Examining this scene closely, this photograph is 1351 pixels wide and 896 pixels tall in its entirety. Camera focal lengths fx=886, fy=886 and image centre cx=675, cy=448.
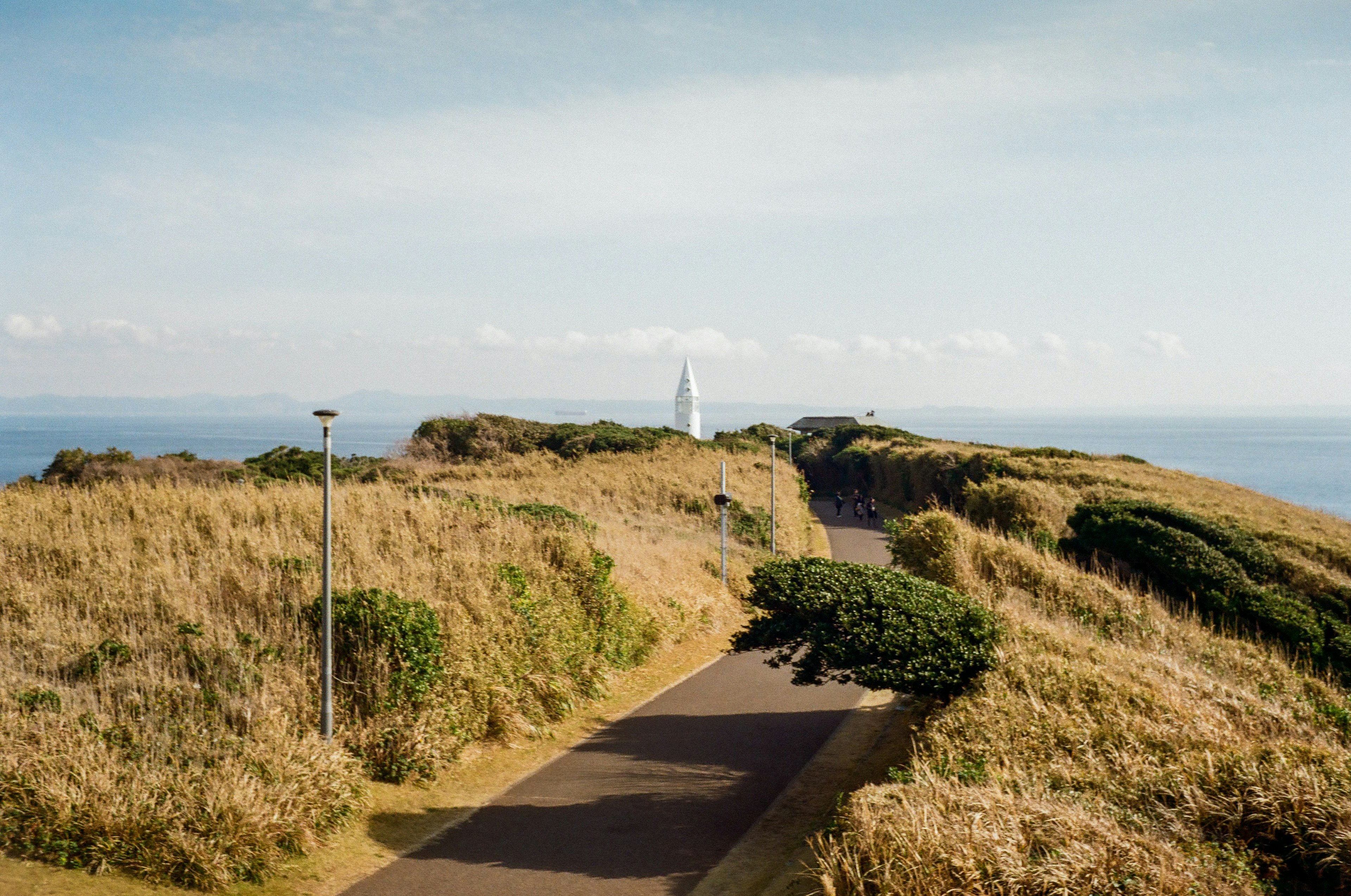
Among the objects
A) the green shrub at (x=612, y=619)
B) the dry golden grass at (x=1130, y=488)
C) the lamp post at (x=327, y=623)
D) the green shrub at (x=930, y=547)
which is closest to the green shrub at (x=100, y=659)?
the lamp post at (x=327, y=623)

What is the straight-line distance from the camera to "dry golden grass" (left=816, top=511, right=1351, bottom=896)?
20.7 ft

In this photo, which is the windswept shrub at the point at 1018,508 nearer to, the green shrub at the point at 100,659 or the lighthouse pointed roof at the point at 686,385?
the green shrub at the point at 100,659

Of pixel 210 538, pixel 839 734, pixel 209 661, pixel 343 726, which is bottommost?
pixel 839 734

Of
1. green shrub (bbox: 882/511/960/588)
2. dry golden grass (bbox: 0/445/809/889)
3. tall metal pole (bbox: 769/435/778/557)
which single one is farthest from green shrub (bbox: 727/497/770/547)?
green shrub (bbox: 882/511/960/588)

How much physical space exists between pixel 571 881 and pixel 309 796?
266 cm

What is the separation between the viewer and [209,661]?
32.6ft

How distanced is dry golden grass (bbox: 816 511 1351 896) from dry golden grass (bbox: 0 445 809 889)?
16.7 ft

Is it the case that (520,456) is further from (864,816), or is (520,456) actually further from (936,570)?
(864,816)

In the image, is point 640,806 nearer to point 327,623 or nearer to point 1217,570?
point 327,623

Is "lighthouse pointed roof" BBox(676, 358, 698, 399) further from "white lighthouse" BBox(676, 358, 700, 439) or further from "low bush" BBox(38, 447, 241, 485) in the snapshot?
"low bush" BBox(38, 447, 241, 485)

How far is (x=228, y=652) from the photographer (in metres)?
10.0

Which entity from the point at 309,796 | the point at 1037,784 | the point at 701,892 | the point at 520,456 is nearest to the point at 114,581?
the point at 309,796

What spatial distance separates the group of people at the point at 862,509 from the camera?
41781mm

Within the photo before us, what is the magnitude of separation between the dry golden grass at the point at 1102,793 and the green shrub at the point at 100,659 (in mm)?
7773
